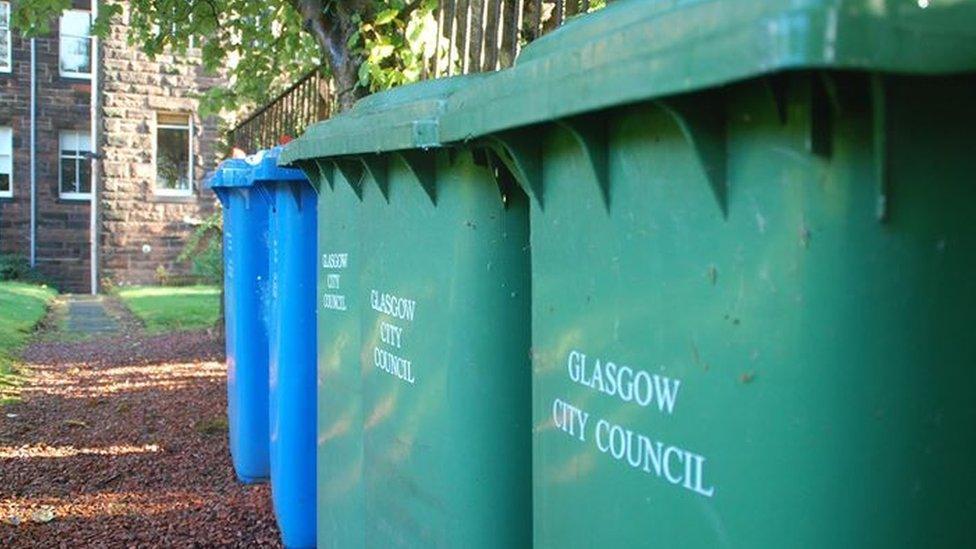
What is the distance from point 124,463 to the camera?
6645mm

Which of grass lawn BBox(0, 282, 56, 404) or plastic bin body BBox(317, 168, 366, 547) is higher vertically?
plastic bin body BBox(317, 168, 366, 547)

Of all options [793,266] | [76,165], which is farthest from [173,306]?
[793,266]

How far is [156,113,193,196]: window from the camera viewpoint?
76.3 feet

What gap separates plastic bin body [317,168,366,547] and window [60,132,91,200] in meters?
21.5

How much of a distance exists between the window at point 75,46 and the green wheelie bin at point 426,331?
72.3 feet

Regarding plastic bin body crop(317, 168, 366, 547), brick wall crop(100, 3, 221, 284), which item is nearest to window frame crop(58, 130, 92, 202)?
brick wall crop(100, 3, 221, 284)

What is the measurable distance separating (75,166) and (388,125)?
22.9m

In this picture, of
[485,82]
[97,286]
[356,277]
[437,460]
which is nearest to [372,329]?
[356,277]

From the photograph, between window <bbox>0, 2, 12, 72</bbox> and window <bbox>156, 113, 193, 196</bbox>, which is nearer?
window <bbox>156, 113, 193, 196</bbox>

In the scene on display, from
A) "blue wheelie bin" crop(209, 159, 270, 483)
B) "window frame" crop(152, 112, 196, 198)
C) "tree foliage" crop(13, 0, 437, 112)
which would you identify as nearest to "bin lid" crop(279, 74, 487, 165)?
"blue wheelie bin" crop(209, 159, 270, 483)

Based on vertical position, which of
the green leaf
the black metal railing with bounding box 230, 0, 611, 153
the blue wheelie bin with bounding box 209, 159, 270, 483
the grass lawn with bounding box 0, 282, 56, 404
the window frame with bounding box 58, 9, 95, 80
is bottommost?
the grass lawn with bounding box 0, 282, 56, 404

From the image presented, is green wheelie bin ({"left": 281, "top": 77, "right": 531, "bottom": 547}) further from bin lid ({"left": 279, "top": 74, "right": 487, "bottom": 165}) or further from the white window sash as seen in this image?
the white window sash

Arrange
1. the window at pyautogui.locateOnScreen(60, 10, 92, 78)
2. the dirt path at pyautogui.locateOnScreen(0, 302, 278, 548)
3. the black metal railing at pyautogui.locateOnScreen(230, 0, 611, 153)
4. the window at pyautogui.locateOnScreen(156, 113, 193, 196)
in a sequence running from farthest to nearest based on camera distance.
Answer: the window at pyautogui.locateOnScreen(60, 10, 92, 78), the window at pyautogui.locateOnScreen(156, 113, 193, 196), the dirt path at pyautogui.locateOnScreen(0, 302, 278, 548), the black metal railing at pyautogui.locateOnScreen(230, 0, 611, 153)

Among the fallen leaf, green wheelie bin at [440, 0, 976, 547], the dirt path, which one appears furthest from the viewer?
the fallen leaf
